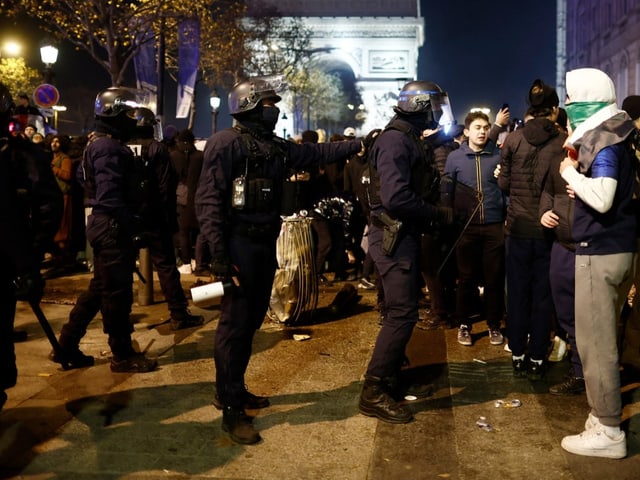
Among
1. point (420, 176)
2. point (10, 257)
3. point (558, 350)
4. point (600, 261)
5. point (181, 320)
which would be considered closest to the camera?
point (10, 257)

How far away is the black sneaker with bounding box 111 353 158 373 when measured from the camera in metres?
5.98

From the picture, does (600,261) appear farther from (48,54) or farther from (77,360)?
(48,54)

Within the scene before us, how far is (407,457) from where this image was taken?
171 inches

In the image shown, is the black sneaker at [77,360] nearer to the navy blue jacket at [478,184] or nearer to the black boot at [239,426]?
the black boot at [239,426]

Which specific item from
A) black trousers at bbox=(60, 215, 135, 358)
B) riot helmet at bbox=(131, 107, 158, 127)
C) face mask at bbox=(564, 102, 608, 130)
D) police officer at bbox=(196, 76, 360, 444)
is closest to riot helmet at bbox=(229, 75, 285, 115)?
police officer at bbox=(196, 76, 360, 444)

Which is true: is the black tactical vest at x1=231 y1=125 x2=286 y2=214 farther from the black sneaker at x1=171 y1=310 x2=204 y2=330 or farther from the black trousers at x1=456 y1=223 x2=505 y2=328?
the black sneaker at x1=171 y1=310 x2=204 y2=330

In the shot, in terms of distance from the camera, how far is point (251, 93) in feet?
15.3

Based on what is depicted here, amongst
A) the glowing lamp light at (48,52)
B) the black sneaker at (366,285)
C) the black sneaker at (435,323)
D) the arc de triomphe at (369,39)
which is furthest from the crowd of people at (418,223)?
the arc de triomphe at (369,39)

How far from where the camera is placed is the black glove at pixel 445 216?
16.4 feet

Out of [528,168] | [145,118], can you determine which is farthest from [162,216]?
[528,168]

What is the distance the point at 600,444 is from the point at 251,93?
9.60 feet

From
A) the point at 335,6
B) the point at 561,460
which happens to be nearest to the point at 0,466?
the point at 561,460

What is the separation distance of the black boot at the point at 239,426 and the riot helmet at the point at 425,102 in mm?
2224

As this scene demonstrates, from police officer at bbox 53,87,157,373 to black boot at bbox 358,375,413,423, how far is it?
1941mm
